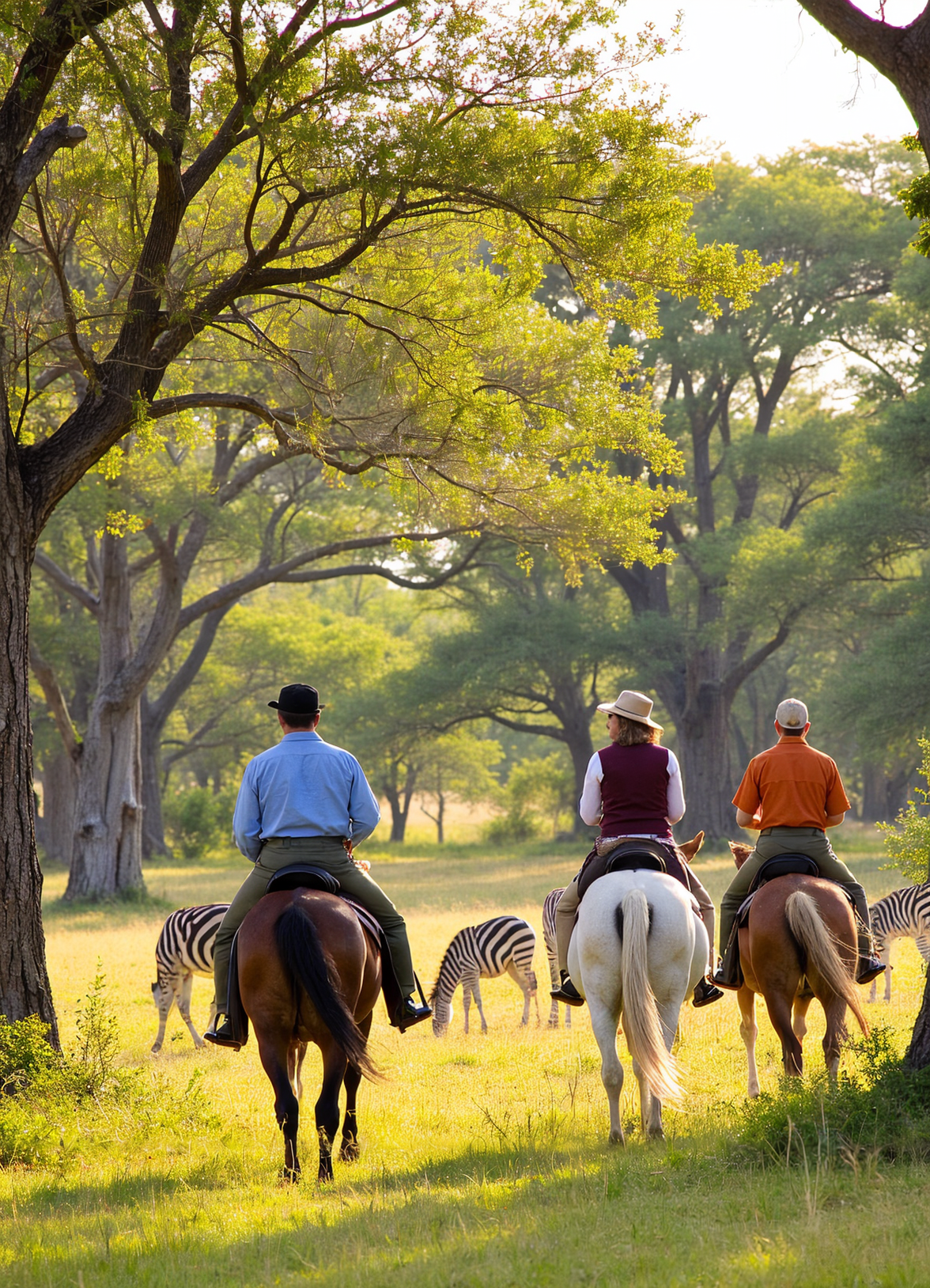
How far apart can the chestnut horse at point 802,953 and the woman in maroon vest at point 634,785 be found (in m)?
0.36

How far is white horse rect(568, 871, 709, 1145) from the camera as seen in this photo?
6.30 metres

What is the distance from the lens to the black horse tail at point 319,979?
19.5 ft

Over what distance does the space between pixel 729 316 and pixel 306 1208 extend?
3111cm

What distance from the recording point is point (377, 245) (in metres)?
10.5

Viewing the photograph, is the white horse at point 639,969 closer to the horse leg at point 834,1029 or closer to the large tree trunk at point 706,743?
the horse leg at point 834,1029

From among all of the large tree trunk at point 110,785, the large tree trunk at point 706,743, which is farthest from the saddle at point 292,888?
the large tree trunk at point 706,743

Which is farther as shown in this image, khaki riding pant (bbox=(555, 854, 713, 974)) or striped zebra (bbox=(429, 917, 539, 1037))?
striped zebra (bbox=(429, 917, 539, 1037))

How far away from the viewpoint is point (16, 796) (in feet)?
25.5

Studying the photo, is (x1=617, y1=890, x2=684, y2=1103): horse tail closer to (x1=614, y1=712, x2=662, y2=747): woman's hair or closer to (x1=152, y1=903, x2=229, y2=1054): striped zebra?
(x1=614, y1=712, x2=662, y2=747): woman's hair

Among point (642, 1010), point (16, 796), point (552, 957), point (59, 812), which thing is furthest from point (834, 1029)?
point (59, 812)

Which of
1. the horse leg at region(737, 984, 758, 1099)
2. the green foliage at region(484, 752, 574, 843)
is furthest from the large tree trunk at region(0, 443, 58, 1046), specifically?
the green foliage at region(484, 752, 574, 843)

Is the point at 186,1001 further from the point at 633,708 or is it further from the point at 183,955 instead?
the point at 633,708

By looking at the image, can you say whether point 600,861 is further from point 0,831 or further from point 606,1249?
point 0,831

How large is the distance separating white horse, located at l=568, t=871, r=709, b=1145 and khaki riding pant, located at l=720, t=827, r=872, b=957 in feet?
3.75
